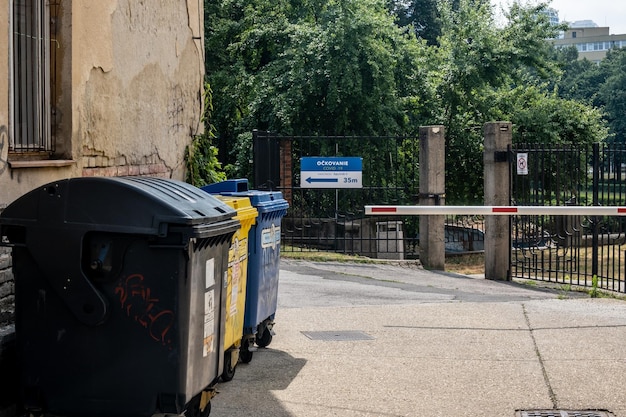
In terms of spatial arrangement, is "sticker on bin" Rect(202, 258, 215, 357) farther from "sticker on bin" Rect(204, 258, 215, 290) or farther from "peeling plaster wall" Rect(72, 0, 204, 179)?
"peeling plaster wall" Rect(72, 0, 204, 179)

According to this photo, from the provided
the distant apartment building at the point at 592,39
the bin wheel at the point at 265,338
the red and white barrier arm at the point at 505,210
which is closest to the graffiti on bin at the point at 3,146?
the bin wheel at the point at 265,338

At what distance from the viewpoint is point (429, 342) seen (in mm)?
8703

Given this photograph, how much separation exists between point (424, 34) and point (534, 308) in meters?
40.7

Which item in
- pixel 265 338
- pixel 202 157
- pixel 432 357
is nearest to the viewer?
pixel 432 357

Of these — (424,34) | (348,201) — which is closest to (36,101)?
(348,201)

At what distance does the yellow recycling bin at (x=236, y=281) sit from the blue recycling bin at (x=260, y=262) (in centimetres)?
23

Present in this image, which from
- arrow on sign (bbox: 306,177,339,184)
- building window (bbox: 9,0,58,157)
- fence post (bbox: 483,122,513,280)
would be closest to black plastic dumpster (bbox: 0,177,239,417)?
building window (bbox: 9,0,58,157)

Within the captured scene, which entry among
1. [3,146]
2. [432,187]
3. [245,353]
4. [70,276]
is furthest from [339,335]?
[432,187]

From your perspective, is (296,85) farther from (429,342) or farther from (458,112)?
(429,342)

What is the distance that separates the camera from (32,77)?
7398 mm

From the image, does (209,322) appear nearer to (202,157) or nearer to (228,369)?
(228,369)

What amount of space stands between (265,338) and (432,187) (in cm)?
691

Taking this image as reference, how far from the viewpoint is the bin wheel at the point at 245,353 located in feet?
25.1

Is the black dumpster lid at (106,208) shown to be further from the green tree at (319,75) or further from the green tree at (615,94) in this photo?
the green tree at (615,94)
